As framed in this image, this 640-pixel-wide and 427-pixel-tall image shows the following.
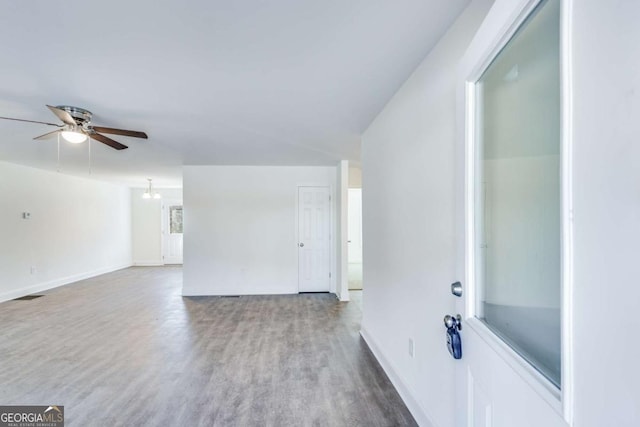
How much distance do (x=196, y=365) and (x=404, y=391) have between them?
1.86 metres

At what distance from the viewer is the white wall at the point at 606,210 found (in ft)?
1.53

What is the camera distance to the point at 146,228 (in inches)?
350

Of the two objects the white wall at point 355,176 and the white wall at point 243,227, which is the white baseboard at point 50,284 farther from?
the white wall at point 355,176

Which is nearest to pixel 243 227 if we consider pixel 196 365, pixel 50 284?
pixel 196 365

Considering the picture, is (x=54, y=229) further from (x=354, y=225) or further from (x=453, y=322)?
(x=453, y=322)

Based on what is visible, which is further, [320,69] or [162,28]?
[320,69]

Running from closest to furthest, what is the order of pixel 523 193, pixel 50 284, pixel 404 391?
pixel 523 193
pixel 404 391
pixel 50 284

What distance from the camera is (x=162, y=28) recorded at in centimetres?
161

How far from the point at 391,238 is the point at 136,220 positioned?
28.1 ft

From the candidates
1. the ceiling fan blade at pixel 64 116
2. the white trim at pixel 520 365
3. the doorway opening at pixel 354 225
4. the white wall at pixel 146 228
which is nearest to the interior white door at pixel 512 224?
the white trim at pixel 520 365

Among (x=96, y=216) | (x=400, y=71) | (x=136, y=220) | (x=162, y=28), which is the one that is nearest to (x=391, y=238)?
(x=400, y=71)

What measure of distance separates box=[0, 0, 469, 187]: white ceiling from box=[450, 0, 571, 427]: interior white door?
70cm

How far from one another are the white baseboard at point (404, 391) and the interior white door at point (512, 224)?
951 millimetres

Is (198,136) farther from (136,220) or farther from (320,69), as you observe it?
(136,220)
